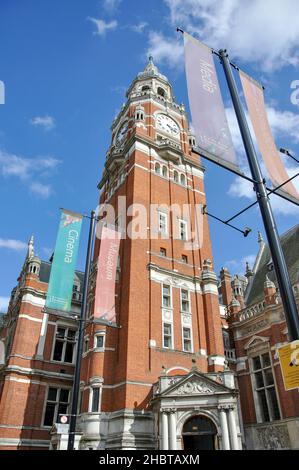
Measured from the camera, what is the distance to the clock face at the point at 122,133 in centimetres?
4233

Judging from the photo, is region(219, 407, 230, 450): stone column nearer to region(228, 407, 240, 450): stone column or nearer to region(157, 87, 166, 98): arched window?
region(228, 407, 240, 450): stone column

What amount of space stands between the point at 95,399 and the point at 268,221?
2010 centimetres

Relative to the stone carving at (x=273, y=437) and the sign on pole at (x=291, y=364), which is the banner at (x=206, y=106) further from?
the stone carving at (x=273, y=437)

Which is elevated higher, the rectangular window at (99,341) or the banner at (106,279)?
the banner at (106,279)

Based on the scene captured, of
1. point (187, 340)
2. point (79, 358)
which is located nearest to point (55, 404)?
point (187, 340)

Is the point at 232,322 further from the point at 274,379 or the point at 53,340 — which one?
the point at 53,340

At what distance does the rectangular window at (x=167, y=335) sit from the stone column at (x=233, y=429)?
7.13 metres

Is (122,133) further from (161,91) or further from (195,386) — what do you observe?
(195,386)

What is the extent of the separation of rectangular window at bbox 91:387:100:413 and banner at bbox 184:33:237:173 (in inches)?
774

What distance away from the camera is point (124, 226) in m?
32.4

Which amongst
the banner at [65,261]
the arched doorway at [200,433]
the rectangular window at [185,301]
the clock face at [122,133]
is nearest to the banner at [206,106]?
the banner at [65,261]

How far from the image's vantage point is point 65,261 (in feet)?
61.0
